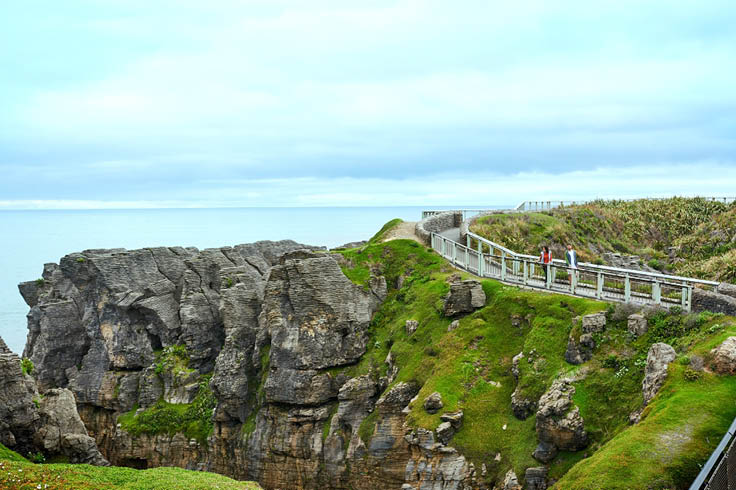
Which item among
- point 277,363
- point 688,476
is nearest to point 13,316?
point 277,363

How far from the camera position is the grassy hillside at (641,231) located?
5691cm

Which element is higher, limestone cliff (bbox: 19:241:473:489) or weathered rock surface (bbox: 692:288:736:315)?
weathered rock surface (bbox: 692:288:736:315)

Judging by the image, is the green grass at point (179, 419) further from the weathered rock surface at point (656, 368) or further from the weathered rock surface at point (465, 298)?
the weathered rock surface at point (656, 368)

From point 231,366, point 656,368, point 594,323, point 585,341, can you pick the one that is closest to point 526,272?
point 594,323

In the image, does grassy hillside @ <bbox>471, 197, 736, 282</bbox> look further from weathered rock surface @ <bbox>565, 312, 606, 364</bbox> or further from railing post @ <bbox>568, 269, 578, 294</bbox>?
weathered rock surface @ <bbox>565, 312, 606, 364</bbox>

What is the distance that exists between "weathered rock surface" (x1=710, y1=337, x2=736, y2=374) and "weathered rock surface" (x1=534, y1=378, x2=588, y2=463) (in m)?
5.82

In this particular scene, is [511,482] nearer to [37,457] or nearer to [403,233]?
[37,457]

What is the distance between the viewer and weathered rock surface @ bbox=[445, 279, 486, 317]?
35.6 metres

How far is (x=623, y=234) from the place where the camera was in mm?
72500

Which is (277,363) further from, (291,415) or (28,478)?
(28,478)

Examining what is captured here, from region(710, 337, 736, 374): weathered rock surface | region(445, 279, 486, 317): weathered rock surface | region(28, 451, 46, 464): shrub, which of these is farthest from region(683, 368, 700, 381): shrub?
region(28, 451, 46, 464): shrub

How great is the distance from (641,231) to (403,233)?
34.5 meters

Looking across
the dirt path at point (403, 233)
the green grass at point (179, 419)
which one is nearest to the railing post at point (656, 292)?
the dirt path at point (403, 233)

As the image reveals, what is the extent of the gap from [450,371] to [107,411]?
36581mm
